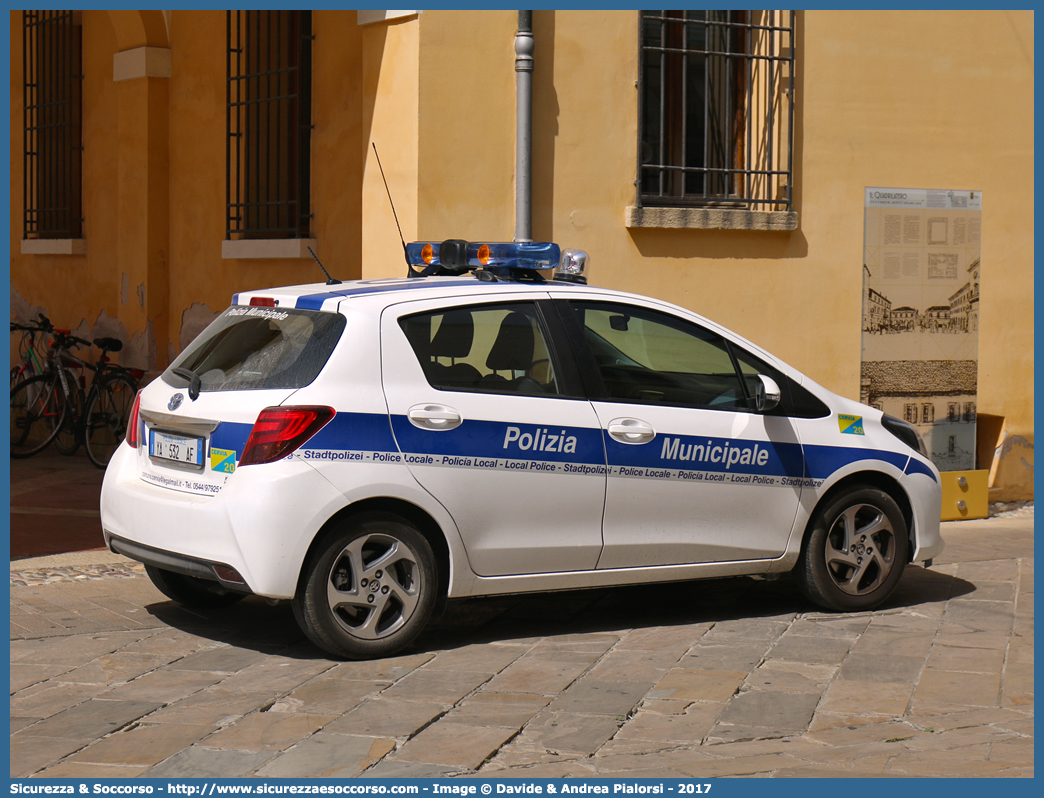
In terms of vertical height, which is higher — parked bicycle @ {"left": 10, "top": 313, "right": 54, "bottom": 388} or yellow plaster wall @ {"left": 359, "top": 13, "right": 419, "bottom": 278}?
yellow plaster wall @ {"left": 359, "top": 13, "right": 419, "bottom": 278}

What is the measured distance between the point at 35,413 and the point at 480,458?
26.0ft

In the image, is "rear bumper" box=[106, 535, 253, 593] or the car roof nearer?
"rear bumper" box=[106, 535, 253, 593]

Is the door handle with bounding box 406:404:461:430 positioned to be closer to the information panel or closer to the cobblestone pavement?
the cobblestone pavement

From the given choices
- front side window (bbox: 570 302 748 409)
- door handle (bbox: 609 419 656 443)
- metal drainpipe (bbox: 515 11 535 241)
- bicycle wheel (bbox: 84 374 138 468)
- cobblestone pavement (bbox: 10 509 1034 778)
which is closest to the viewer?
cobblestone pavement (bbox: 10 509 1034 778)

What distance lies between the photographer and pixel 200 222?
39.2 ft

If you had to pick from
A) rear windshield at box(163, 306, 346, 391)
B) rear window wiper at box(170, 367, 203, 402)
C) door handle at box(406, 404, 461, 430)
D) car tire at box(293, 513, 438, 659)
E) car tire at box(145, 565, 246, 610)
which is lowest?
car tire at box(145, 565, 246, 610)

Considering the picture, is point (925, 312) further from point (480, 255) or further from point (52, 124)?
point (52, 124)

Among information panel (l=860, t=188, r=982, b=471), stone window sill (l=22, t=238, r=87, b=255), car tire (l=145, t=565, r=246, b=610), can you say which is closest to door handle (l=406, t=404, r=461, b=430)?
car tire (l=145, t=565, r=246, b=610)

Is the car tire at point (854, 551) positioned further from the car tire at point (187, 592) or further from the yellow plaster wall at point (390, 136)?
the yellow plaster wall at point (390, 136)

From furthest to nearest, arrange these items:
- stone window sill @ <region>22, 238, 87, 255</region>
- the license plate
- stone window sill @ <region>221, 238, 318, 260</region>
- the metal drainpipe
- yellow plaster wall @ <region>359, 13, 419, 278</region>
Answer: stone window sill @ <region>22, 238, 87, 255</region>, stone window sill @ <region>221, 238, 318, 260</region>, the metal drainpipe, yellow plaster wall @ <region>359, 13, 419, 278</region>, the license plate

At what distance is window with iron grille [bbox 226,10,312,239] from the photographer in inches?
428

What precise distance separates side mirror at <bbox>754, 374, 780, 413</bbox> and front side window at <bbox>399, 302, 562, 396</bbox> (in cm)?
99

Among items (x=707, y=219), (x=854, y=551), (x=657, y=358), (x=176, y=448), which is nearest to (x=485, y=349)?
(x=657, y=358)

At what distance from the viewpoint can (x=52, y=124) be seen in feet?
45.2
